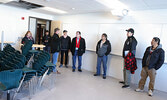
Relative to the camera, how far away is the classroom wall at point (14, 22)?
223 inches

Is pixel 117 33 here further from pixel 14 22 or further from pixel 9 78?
pixel 14 22

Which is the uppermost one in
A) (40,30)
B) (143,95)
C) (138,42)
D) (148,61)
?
(40,30)

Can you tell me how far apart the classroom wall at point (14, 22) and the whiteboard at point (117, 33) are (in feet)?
6.55

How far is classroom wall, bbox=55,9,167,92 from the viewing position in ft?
12.8

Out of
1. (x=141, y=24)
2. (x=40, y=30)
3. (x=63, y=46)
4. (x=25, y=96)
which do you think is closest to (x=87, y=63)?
(x=63, y=46)

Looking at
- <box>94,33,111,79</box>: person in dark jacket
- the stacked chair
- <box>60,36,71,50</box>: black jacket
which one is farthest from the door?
the stacked chair

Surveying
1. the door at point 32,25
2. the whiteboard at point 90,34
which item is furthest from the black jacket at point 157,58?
the door at point 32,25

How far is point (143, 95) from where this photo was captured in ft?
11.5

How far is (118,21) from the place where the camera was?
473 centimetres

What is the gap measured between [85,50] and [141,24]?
2461 millimetres

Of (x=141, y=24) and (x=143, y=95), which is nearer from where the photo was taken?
(x=143, y=95)

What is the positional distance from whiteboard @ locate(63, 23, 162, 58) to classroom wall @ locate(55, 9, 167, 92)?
0.49 feet

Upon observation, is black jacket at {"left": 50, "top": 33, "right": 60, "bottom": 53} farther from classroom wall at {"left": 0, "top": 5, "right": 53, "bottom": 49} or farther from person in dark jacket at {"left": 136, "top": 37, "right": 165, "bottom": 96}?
person in dark jacket at {"left": 136, "top": 37, "right": 165, "bottom": 96}

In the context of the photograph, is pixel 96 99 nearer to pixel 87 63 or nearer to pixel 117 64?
pixel 117 64
